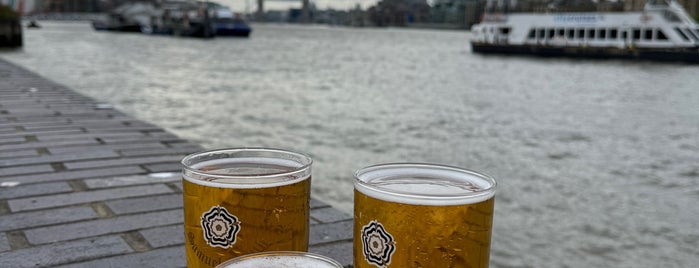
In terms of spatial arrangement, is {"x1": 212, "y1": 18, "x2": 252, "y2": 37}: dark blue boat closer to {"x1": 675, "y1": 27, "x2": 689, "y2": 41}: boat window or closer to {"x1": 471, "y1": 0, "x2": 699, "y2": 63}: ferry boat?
{"x1": 471, "y1": 0, "x2": 699, "y2": 63}: ferry boat

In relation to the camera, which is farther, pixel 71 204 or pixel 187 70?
pixel 187 70

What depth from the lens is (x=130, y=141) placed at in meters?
4.57

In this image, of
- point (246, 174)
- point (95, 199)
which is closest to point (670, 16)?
point (95, 199)

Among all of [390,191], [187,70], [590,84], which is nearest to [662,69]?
[590,84]

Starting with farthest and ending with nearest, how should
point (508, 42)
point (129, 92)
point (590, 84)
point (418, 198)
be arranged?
point (508, 42)
point (590, 84)
point (129, 92)
point (418, 198)

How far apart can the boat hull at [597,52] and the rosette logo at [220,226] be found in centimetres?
3660

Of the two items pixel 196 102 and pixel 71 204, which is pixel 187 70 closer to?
pixel 196 102

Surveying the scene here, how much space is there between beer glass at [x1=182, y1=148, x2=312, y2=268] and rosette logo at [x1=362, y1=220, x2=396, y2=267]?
0.60 feet

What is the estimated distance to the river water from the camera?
18.7 feet

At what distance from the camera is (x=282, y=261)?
3.28 ft

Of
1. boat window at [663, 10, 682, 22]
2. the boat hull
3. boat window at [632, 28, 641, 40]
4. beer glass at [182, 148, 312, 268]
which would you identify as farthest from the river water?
boat window at [632, 28, 641, 40]

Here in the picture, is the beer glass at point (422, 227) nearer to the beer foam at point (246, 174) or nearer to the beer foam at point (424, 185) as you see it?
the beer foam at point (424, 185)

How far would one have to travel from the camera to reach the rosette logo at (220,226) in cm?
112

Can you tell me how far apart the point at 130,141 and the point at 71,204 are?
175 centimetres
